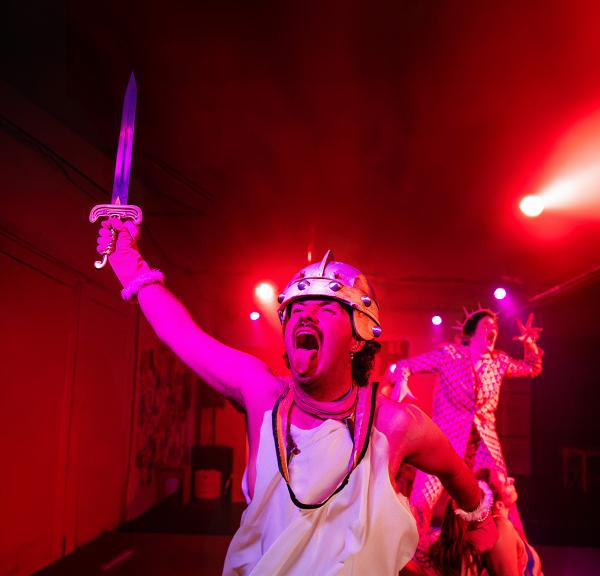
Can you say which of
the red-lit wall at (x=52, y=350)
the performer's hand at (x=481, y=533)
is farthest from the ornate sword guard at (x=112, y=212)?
the red-lit wall at (x=52, y=350)

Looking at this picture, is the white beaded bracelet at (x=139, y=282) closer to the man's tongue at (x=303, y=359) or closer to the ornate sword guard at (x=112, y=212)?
the ornate sword guard at (x=112, y=212)

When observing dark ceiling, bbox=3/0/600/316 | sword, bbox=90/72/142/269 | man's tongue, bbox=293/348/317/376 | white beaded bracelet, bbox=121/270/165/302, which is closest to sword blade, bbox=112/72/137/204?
sword, bbox=90/72/142/269

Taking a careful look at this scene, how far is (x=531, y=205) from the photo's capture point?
729cm

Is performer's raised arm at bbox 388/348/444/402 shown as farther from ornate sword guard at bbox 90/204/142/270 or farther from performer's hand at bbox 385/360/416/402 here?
ornate sword guard at bbox 90/204/142/270

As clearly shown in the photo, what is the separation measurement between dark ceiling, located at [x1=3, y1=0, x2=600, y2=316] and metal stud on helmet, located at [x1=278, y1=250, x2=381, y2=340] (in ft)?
8.35

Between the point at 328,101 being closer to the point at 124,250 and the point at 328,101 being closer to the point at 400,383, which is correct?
the point at 400,383

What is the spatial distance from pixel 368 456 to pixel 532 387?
11.9 meters

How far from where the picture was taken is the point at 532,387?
12.8m

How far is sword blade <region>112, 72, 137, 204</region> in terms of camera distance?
191cm

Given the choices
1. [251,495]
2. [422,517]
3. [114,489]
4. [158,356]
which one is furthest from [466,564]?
[158,356]

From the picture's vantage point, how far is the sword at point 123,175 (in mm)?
1913

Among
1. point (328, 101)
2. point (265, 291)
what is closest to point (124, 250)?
point (328, 101)

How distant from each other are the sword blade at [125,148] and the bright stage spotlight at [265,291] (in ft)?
32.2

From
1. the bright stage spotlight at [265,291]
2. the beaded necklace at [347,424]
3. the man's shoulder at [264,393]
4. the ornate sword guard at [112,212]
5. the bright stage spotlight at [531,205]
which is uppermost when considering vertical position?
the bright stage spotlight at [531,205]
